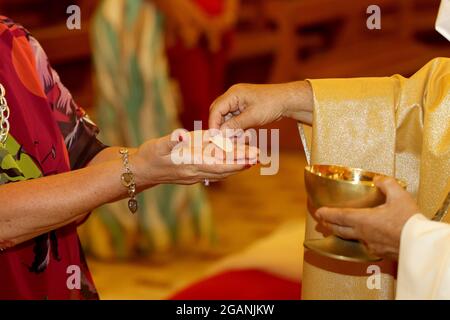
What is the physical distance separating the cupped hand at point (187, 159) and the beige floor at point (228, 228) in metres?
2.50

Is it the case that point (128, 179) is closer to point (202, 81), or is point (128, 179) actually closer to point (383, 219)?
point (383, 219)

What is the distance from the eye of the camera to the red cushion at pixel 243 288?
3197 millimetres

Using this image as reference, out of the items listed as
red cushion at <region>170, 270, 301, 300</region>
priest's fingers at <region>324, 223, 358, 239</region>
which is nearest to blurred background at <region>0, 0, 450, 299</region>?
red cushion at <region>170, 270, 301, 300</region>

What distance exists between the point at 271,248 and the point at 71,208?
4.68ft

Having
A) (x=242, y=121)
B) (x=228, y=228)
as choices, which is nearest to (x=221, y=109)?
(x=242, y=121)

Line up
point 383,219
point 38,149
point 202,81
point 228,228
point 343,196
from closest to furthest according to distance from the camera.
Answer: point 383,219, point 343,196, point 38,149, point 228,228, point 202,81

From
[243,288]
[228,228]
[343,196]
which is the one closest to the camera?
[343,196]

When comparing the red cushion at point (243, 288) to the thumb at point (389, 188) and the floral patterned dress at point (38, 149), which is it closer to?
the floral patterned dress at point (38, 149)

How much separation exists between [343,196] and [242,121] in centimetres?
50

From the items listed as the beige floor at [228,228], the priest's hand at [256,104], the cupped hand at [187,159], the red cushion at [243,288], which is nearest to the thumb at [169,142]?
the cupped hand at [187,159]

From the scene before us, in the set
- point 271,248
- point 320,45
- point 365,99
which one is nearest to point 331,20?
point 320,45

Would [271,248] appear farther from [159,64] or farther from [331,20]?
[331,20]

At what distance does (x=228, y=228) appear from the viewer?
6.26 m
